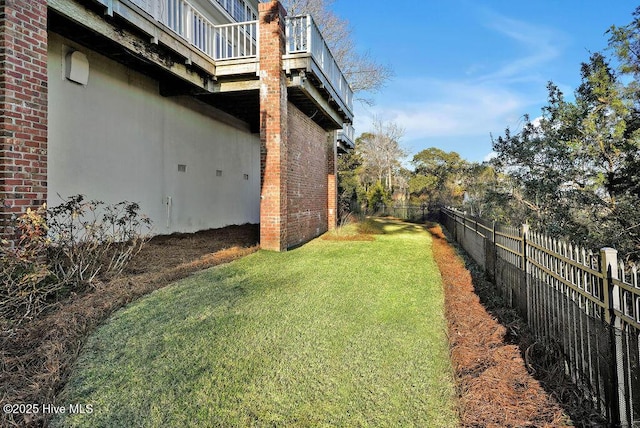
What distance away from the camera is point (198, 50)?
25.2 feet

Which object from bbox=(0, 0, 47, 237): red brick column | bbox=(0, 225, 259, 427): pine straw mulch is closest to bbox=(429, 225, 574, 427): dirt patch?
bbox=(0, 225, 259, 427): pine straw mulch

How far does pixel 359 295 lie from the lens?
4.80 metres

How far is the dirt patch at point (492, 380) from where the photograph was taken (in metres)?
2.39

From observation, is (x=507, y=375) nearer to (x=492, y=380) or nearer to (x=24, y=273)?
(x=492, y=380)

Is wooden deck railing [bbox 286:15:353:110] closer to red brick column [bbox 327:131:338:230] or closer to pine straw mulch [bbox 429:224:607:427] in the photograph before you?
red brick column [bbox 327:131:338:230]

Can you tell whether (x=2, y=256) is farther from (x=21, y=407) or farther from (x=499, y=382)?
(x=499, y=382)

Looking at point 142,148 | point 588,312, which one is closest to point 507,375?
point 588,312

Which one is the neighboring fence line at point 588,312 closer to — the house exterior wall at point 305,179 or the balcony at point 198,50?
the house exterior wall at point 305,179

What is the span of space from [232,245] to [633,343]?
293 inches

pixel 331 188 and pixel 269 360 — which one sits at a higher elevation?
pixel 331 188

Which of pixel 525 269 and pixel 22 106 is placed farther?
pixel 22 106

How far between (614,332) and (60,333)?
4172 mm

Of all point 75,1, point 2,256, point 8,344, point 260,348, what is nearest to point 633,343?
point 260,348

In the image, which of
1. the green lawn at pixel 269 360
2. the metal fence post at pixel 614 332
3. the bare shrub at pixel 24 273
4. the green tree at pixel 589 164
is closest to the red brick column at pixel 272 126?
the green lawn at pixel 269 360
